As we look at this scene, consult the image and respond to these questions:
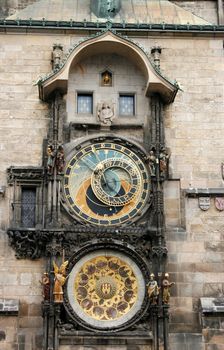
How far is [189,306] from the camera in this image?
1451 cm

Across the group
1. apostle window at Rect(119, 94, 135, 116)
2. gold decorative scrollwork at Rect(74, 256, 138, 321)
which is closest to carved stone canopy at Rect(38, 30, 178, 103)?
apostle window at Rect(119, 94, 135, 116)

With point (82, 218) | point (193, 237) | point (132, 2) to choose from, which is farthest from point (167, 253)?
point (132, 2)

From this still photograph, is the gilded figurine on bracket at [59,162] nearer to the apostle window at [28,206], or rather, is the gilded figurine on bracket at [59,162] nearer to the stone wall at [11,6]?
the apostle window at [28,206]

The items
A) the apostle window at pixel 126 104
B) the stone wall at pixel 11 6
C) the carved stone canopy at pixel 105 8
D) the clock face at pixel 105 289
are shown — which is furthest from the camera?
the stone wall at pixel 11 6

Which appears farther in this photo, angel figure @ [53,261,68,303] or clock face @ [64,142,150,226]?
clock face @ [64,142,150,226]

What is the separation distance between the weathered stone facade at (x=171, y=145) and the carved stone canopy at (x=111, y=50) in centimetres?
28

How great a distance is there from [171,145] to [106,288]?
336cm

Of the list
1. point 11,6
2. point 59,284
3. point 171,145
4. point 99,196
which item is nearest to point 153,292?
point 59,284

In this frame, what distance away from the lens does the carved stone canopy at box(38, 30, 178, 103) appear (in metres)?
15.5

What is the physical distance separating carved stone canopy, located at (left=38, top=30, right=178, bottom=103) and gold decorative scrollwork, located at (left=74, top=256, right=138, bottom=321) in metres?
3.66

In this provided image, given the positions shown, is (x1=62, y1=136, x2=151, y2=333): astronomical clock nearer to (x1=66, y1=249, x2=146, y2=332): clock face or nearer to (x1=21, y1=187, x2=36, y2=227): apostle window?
(x1=66, y1=249, x2=146, y2=332): clock face

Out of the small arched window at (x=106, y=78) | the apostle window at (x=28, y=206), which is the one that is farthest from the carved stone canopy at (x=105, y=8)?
the apostle window at (x=28, y=206)

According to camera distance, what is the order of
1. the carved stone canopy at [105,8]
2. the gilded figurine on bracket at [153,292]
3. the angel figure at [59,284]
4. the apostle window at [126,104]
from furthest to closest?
the carved stone canopy at [105,8] < the apostle window at [126,104] < the gilded figurine on bracket at [153,292] < the angel figure at [59,284]

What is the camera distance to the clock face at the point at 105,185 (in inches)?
592
